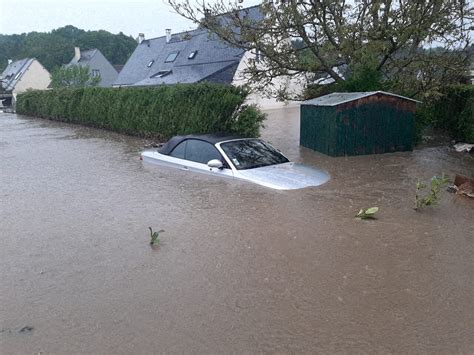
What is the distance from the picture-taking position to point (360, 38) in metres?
11.7

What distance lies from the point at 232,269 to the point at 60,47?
87.9 meters

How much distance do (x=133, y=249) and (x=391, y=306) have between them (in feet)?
9.55

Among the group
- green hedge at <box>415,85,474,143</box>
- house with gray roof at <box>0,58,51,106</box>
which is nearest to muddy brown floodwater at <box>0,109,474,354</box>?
green hedge at <box>415,85,474,143</box>

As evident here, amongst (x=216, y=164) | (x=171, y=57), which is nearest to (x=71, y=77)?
(x=171, y=57)

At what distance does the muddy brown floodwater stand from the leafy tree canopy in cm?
8168

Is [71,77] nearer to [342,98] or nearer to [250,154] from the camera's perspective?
[342,98]

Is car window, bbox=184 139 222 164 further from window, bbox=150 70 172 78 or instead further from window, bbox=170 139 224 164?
window, bbox=150 70 172 78

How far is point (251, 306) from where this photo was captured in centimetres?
369

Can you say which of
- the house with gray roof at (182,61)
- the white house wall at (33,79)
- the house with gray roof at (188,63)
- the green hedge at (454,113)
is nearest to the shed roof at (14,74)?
the white house wall at (33,79)

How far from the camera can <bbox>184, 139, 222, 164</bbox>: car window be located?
802cm

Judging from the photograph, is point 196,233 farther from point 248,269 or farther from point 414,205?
point 414,205

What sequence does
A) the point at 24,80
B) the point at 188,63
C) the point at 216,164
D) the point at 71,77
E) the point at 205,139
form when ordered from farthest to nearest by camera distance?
the point at 24,80
the point at 71,77
the point at 188,63
the point at 205,139
the point at 216,164

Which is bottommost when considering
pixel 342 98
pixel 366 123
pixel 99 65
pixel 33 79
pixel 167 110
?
pixel 366 123

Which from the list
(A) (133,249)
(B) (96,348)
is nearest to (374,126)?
(A) (133,249)
